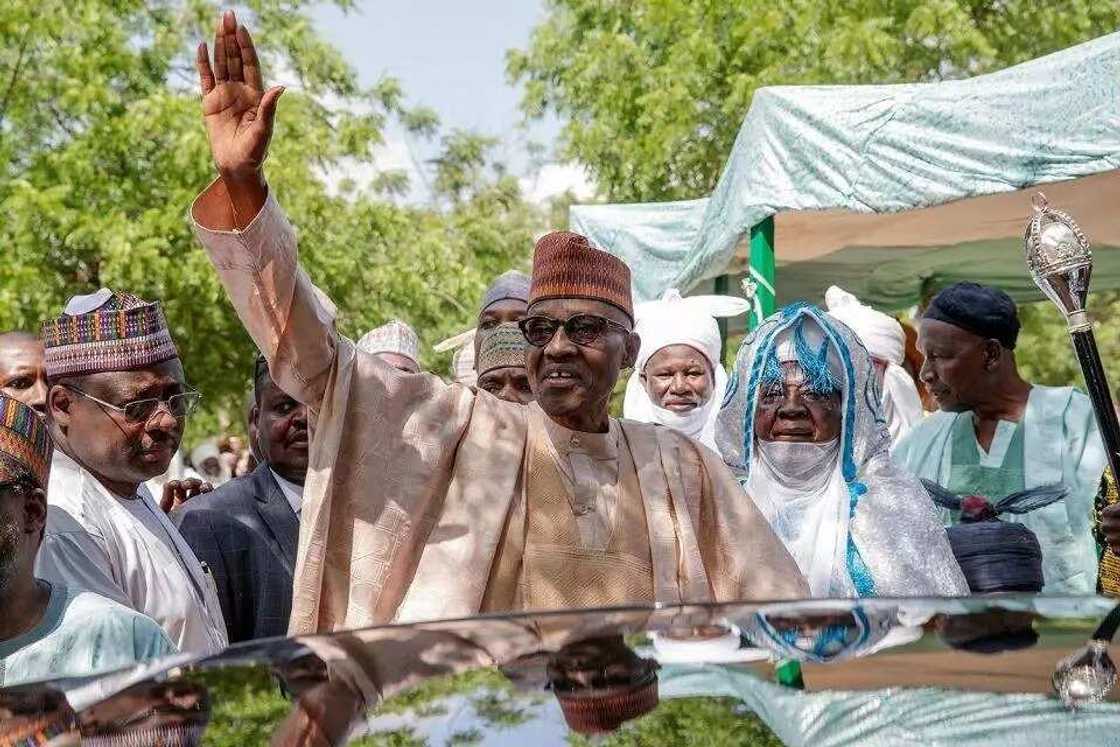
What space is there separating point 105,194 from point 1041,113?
1173cm

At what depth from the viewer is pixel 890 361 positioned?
8.33 m

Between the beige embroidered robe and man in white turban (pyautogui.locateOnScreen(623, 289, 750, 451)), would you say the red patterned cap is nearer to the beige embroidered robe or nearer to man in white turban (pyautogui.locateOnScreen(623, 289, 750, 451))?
the beige embroidered robe

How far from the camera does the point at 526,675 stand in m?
1.79

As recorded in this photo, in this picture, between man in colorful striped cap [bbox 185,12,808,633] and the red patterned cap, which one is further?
man in colorful striped cap [bbox 185,12,808,633]

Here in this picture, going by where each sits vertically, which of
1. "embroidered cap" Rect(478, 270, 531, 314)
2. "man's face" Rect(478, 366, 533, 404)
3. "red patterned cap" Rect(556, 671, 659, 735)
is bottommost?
"red patterned cap" Rect(556, 671, 659, 735)

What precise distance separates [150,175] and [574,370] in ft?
44.6

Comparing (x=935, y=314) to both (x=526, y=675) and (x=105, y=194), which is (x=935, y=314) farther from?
(x=105, y=194)

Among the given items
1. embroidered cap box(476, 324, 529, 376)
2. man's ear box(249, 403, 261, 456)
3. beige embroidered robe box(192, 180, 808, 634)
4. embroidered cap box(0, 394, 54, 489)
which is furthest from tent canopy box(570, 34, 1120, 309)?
embroidered cap box(0, 394, 54, 489)

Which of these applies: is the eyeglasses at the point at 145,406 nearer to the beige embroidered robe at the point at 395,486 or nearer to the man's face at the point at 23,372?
the beige embroidered robe at the point at 395,486

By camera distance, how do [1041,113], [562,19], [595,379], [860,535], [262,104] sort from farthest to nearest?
[562,19]
[1041,113]
[860,535]
[595,379]
[262,104]

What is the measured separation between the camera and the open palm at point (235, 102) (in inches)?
137

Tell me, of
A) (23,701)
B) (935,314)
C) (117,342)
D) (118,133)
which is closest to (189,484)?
(117,342)

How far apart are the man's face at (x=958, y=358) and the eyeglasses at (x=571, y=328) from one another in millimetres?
2445

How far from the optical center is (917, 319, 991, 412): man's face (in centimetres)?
618
